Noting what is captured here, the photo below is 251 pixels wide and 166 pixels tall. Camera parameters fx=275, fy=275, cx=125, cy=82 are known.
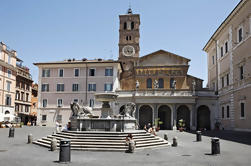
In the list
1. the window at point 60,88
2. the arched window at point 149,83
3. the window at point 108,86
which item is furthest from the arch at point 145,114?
the window at point 60,88

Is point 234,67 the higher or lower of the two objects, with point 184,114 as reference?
higher

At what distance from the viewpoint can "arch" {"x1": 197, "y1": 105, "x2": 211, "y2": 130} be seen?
43.1 m

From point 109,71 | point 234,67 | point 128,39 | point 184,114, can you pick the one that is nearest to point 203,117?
point 184,114

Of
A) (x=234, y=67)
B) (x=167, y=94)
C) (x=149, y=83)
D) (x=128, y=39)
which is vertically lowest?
(x=167, y=94)

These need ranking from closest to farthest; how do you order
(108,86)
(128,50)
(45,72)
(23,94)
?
1. (108,86)
2. (45,72)
3. (23,94)
4. (128,50)

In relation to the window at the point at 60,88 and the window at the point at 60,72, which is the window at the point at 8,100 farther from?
the window at the point at 60,72

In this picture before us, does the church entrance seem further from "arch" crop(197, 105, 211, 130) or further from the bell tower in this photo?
the bell tower

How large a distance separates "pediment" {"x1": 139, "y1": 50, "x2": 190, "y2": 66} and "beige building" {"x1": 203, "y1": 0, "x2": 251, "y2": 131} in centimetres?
624

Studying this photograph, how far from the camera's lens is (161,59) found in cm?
4650

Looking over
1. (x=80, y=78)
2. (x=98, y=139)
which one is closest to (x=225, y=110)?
(x=80, y=78)

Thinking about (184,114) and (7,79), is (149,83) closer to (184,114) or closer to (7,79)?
(184,114)

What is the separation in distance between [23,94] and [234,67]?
4086cm

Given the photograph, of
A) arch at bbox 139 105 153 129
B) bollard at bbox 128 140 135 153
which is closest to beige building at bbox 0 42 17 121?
arch at bbox 139 105 153 129

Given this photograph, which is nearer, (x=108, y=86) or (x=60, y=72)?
(x=108, y=86)
